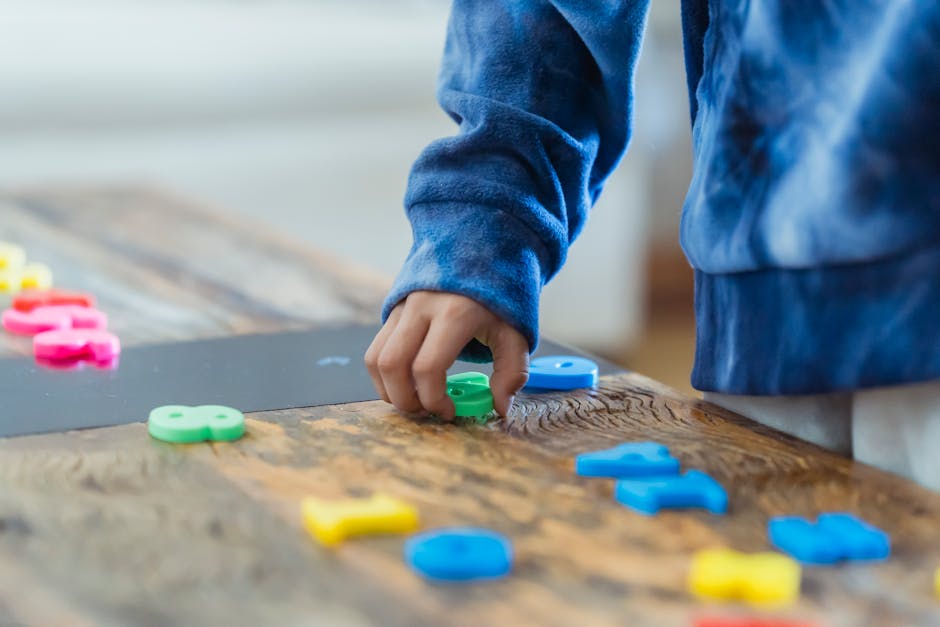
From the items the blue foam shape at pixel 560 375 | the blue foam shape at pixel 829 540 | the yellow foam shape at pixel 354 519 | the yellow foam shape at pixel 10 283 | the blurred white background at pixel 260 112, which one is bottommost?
the yellow foam shape at pixel 354 519

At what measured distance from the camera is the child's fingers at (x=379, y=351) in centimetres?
87

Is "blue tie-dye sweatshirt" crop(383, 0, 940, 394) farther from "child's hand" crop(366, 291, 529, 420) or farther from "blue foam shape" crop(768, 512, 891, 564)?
"blue foam shape" crop(768, 512, 891, 564)

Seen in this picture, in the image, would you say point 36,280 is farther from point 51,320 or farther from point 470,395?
point 470,395

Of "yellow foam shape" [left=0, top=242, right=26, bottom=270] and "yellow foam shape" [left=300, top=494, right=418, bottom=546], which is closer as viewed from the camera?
"yellow foam shape" [left=300, top=494, right=418, bottom=546]

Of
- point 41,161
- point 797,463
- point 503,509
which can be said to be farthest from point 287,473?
point 41,161

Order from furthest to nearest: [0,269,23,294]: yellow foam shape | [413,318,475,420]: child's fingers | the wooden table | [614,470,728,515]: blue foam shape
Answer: [0,269,23,294]: yellow foam shape
[413,318,475,420]: child's fingers
[614,470,728,515]: blue foam shape
the wooden table

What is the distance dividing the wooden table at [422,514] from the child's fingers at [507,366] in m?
0.02

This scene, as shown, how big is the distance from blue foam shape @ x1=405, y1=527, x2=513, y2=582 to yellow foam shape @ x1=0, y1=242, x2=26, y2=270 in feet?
2.47

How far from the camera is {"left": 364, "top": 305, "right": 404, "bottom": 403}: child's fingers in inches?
34.4

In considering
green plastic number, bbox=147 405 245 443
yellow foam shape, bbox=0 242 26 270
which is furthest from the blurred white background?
green plastic number, bbox=147 405 245 443

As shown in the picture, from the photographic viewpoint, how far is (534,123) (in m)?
0.92

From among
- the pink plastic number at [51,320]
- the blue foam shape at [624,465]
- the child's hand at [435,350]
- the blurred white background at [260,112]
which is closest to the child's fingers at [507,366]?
the child's hand at [435,350]

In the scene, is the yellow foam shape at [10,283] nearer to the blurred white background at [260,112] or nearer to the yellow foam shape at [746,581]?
the yellow foam shape at [746,581]

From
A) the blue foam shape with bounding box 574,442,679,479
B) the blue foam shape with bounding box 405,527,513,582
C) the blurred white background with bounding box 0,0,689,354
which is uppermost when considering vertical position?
the blurred white background with bounding box 0,0,689,354
